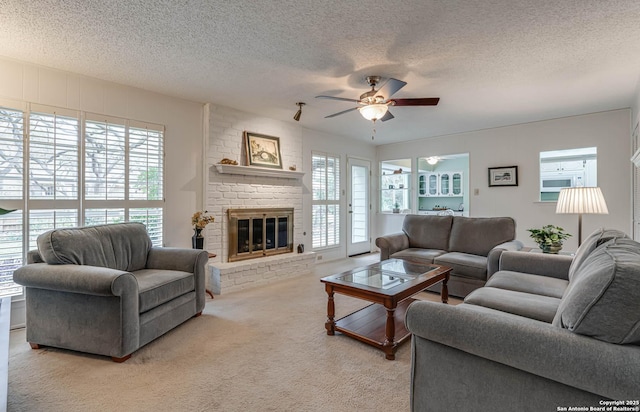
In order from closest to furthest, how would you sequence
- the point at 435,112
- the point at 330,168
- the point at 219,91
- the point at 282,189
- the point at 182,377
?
the point at 182,377, the point at 219,91, the point at 435,112, the point at 282,189, the point at 330,168

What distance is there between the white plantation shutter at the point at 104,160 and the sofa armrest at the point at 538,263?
4.12 metres

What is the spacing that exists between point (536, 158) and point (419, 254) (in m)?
2.73

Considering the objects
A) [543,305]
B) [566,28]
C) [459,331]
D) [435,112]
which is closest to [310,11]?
[566,28]

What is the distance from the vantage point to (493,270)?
3.26 meters

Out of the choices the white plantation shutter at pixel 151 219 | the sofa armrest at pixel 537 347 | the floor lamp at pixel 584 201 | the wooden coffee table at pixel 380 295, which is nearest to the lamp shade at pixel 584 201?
the floor lamp at pixel 584 201

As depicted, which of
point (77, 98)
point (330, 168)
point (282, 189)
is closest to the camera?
point (77, 98)

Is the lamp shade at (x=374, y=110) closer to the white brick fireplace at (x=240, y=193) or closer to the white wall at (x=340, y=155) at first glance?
the white brick fireplace at (x=240, y=193)

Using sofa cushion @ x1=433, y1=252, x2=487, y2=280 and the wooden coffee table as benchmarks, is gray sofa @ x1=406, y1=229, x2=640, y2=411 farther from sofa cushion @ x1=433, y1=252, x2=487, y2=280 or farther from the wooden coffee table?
sofa cushion @ x1=433, y1=252, x2=487, y2=280

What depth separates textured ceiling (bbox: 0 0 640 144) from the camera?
202 cm

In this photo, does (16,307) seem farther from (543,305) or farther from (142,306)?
(543,305)

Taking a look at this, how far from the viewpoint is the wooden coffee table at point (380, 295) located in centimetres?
228

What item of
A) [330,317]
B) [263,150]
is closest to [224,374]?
[330,317]

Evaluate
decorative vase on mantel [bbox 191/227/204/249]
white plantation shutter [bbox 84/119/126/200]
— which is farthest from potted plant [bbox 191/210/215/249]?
white plantation shutter [bbox 84/119/126/200]

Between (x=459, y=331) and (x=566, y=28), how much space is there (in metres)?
2.38
